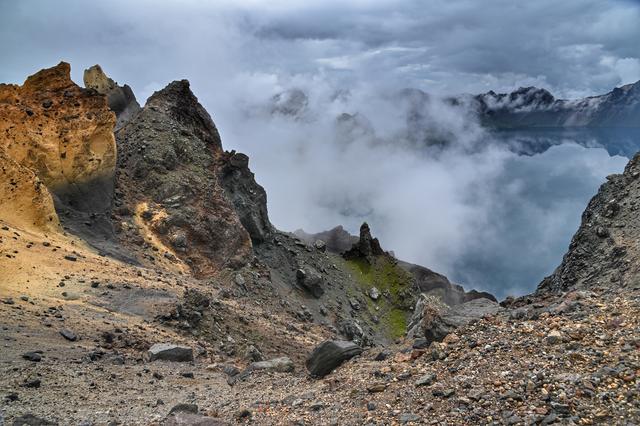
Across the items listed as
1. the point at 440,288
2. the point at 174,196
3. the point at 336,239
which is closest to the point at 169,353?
the point at 174,196

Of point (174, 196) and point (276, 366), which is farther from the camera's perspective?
point (174, 196)

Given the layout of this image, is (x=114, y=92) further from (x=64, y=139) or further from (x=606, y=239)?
(x=606, y=239)

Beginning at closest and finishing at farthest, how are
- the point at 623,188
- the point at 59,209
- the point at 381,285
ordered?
the point at 623,188 → the point at 59,209 → the point at 381,285

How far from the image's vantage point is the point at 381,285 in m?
94.2

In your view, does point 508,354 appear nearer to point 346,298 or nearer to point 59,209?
point 59,209

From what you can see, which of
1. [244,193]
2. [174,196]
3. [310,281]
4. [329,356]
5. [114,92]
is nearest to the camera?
[329,356]

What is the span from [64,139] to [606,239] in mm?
33654

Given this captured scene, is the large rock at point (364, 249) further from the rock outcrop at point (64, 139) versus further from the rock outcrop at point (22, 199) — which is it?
the rock outcrop at point (22, 199)

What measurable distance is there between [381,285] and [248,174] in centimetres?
3590

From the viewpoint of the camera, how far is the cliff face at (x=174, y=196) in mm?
44781

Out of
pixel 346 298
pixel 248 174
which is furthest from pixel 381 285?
pixel 248 174

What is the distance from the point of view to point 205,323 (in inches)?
1134

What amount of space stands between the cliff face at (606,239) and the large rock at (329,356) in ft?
31.3

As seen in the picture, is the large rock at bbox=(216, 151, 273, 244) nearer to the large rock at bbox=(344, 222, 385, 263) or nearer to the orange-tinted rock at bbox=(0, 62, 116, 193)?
the orange-tinted rock at bbox=(0, 62, 116, 193)
